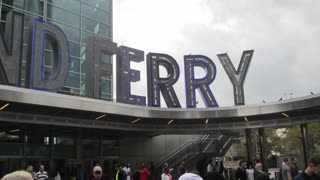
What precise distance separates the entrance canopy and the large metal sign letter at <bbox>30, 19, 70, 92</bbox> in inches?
73.5

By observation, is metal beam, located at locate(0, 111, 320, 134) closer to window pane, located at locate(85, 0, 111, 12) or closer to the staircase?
the staircase

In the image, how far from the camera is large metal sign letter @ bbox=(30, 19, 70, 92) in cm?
2336

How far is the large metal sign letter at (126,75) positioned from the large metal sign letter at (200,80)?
11.7ft

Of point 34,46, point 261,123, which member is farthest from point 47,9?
point 261,123

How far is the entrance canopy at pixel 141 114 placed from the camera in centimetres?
2025

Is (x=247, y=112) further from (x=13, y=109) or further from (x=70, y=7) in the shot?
(x=70, y=7)

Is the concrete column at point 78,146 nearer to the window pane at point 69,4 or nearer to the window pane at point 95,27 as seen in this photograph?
the window pane at point 95,27

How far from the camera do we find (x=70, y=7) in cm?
3397

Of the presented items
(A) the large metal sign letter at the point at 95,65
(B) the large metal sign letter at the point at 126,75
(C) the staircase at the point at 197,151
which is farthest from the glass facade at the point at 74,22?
(C) the staircase at the point at 197,151

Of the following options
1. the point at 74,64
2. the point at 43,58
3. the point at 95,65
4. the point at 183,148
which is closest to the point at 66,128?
the point at 95,65

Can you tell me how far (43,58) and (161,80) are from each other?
9068 mm

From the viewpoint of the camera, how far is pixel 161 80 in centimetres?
3009

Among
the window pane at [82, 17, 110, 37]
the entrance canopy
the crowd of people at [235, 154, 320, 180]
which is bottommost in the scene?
the crowd of people at [235, 154, 320, 180]

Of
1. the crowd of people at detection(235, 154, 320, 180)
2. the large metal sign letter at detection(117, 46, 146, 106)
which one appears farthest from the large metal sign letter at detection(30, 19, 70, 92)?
the crowd of people at detection(235, 154, 320, 180)
